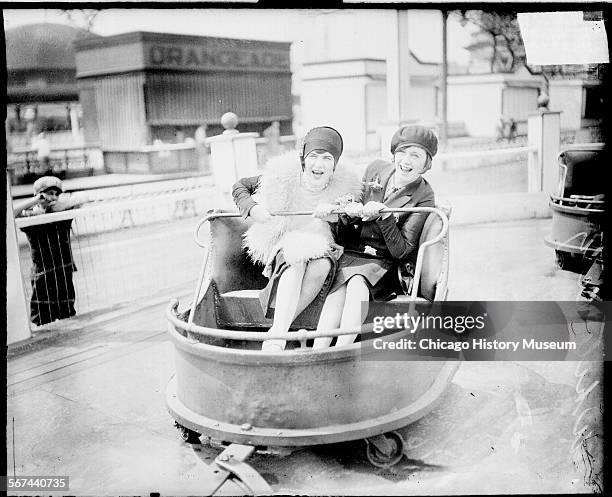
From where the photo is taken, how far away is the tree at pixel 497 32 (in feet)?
8.83

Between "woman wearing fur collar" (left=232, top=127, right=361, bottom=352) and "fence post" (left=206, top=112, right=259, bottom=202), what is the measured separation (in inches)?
11.7

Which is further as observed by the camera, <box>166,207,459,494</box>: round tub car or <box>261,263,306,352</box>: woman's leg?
<box>261,263,306,352</box>: woman's leg

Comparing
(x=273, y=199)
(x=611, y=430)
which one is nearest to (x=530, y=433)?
(x=611, y=430)

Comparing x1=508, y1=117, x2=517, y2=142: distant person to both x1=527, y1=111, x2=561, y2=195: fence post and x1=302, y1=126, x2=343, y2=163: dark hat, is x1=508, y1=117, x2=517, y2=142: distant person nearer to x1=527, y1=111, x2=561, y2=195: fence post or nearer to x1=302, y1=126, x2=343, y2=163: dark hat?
x1=527, y1=111, x2=561, y2=195: fence post

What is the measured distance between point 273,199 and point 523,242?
144 centimetres

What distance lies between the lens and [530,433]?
256 centimetres

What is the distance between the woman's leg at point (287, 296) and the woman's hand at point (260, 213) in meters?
0.26

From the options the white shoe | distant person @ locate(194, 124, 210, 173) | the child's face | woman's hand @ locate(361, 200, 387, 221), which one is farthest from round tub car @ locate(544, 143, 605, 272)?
the child's face

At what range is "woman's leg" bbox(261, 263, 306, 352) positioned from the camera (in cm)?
249

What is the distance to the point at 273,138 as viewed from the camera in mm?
2918

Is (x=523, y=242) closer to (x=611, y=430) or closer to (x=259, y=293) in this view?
(x=611, y=430)

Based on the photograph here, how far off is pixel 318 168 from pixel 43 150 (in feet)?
4.13

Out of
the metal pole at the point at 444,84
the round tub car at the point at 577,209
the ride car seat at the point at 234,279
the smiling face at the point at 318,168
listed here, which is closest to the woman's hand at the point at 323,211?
the smiling face at the point at 318,168

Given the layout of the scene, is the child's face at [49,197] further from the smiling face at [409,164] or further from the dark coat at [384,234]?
the smiling face at [409,164]
